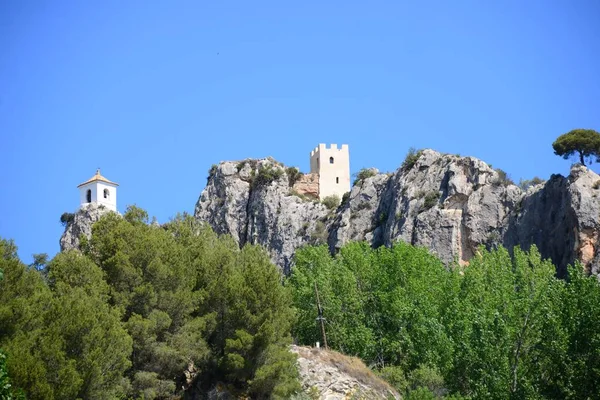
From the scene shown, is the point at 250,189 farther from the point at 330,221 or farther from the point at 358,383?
the point at 358,383

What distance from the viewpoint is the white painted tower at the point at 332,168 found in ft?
326

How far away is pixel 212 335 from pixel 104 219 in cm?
741

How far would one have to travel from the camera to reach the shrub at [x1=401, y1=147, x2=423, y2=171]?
80.3 m

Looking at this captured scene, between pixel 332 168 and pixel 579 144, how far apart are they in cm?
3125

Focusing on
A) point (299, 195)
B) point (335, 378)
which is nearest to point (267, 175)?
point (299, 195)

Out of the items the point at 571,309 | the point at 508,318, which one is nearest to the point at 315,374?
the point at 508,318

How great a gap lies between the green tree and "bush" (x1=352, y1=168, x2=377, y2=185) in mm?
17623

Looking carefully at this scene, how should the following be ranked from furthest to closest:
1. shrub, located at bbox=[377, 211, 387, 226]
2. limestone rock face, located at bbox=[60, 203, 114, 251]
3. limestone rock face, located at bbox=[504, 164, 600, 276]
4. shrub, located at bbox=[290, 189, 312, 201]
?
1. shrub, located at bbox=[290, 189, 312, 201]
2. limestone rock face, located at bbox=[60, 203, 114, 251]
3. shrub, located at bbox=[377, 211, 387, 226]
4. limestone rock face, located at bbox=[504, 164, 600, 276]

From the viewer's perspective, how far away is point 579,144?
3000 inches

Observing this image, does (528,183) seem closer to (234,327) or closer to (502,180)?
(502,180)

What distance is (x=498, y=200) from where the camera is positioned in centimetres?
7288

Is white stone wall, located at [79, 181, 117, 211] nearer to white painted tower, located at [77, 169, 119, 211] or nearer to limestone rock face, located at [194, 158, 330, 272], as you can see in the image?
white painted tower, located at [77, 169, 119, 211]

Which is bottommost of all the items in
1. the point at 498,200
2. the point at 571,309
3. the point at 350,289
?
the point at 571,309

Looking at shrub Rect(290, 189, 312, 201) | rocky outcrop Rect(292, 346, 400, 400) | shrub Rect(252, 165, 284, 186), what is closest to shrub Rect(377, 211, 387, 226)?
shrub Rect(290, 189, 312, 201)
